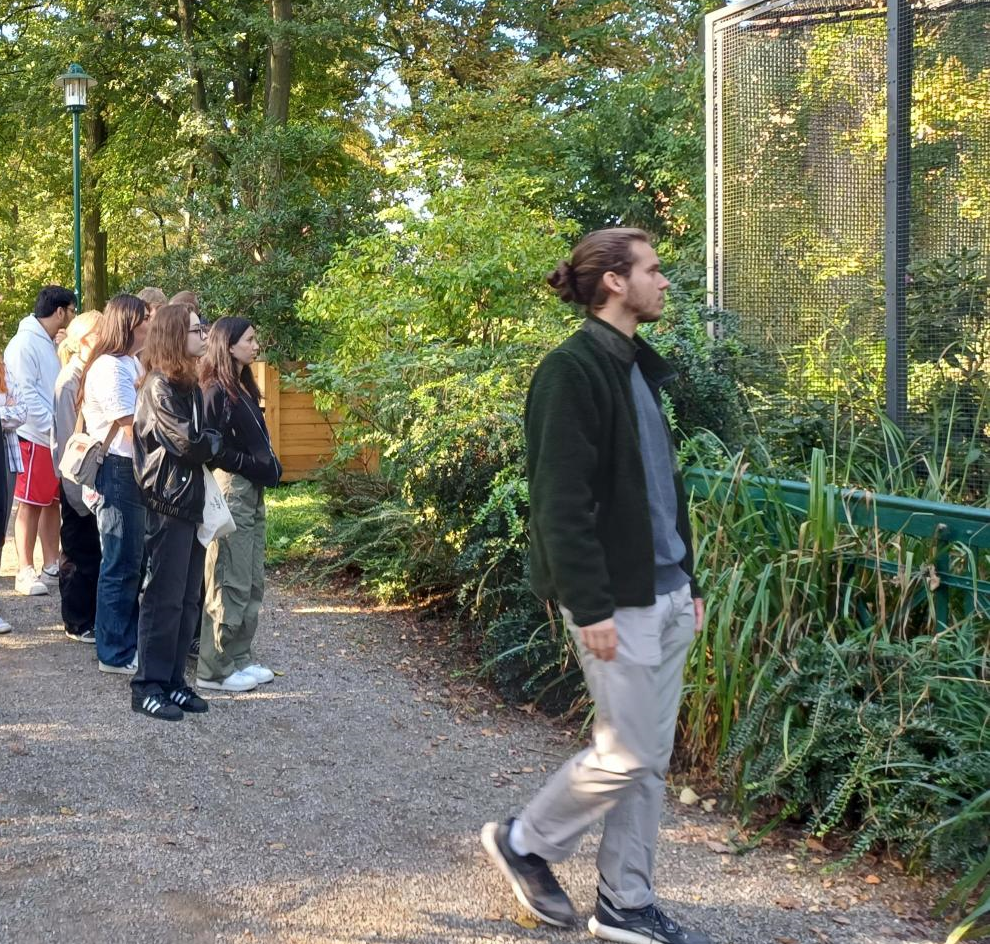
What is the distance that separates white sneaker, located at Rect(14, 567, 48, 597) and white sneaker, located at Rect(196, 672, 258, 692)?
2.44 metres

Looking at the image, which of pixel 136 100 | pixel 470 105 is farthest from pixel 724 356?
pixel 136 100

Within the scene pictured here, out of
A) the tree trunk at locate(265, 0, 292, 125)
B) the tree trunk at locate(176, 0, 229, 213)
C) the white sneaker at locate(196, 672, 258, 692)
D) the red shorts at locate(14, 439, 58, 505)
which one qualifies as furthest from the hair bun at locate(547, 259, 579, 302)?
the tree trunk at locate(265, 0, 292, 125)

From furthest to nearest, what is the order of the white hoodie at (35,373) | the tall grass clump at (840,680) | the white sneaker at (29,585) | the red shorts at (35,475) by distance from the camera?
1. the white sneaker at (29,585)
2. the red shorts at (35,475)
3. the white hoodie at (35,373)
4. the tall grass clump at (840,680)

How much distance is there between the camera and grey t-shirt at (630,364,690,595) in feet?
11.4

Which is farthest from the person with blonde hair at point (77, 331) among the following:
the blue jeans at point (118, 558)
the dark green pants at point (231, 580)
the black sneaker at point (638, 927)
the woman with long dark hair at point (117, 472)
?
the black sneaker at point (638, 927)

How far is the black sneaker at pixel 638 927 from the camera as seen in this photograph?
11.6 ft

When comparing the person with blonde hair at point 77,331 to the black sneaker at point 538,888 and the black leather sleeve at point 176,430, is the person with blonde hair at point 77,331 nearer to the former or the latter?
the black leather sleeve at point 176,430

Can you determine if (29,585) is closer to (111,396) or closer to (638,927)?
(111,396)

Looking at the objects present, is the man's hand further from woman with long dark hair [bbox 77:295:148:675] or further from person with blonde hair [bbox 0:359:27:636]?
person with blonde hair [bbox 0:359:27:636]

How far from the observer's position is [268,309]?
16031mm

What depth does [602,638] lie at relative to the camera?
3279 millimetres

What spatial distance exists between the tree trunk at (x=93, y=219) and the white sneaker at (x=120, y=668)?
2008 cm

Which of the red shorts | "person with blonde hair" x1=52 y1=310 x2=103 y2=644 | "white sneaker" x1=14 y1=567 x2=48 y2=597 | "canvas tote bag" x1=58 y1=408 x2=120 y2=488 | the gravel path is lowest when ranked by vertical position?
the gravel path

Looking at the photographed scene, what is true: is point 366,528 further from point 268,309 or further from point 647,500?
point 268,309
